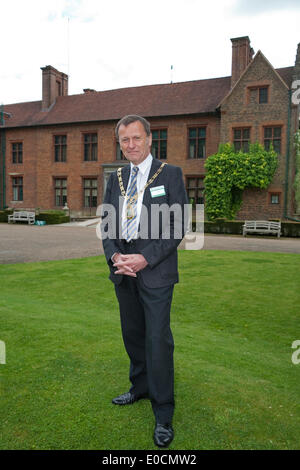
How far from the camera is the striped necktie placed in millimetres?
2716

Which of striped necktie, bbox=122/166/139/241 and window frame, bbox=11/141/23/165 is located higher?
window frame, bbox=11/141/23/165

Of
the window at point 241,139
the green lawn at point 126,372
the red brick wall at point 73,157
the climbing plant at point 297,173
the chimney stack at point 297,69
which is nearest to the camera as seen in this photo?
the green lawn at point 126,372

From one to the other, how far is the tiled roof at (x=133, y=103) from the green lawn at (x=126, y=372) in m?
22.5

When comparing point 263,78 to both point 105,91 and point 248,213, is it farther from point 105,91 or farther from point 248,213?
point 105,91

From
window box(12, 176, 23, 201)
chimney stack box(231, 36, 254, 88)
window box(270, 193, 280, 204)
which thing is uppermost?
chimney stack box(231, 36, 254, 88)

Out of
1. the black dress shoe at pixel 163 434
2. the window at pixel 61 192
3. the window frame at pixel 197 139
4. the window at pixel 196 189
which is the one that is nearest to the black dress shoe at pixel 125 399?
the black dress shoe at pixel 163 434

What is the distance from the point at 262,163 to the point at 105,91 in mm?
15975

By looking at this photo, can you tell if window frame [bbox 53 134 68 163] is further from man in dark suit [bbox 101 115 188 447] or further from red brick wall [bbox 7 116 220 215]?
man in dark suit [bbox 101 115 188 447]

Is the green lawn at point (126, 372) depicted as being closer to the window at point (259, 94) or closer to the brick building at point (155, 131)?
the brick building at point (155, 131)

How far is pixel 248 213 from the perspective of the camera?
81.5 ft

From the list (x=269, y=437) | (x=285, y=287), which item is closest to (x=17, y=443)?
(x=269, y=437)

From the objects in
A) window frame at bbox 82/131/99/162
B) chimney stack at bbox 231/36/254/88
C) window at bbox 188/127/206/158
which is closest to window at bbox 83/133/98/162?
window frame at bbox 82/131/99/162

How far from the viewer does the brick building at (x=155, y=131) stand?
24.2 m

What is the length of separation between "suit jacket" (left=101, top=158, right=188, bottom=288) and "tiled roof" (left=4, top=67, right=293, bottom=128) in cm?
2486
